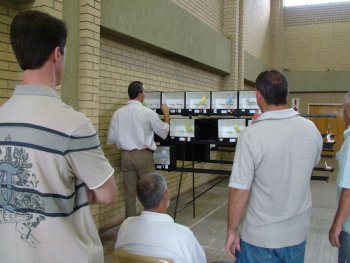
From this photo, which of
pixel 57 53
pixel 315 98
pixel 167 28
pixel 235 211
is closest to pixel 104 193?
pixel 57 53

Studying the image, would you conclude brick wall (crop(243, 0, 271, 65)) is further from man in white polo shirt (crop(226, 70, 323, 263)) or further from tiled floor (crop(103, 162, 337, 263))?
man in white polo shirt (crop(226, 70, 323, 263))

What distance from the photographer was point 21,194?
124cm

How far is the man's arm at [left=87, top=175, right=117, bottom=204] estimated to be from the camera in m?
1.31

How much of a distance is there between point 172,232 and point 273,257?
1.92ft

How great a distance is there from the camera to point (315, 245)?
4.54m

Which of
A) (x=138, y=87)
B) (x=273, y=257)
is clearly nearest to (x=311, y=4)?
(x=138, y=87)


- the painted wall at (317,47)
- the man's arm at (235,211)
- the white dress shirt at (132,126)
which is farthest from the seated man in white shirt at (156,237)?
the painted wall at (317,47)

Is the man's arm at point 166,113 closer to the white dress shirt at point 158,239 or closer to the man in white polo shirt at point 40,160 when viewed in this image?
the white dress shirt at point 158,239

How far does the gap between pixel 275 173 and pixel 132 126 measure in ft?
9.18

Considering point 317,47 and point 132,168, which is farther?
point 317,47

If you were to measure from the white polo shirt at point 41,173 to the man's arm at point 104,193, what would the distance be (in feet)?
0.16

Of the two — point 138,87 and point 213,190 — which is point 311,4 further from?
point 138,87

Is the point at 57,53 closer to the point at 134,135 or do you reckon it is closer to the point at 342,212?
the point at 342,212

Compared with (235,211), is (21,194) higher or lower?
higher
